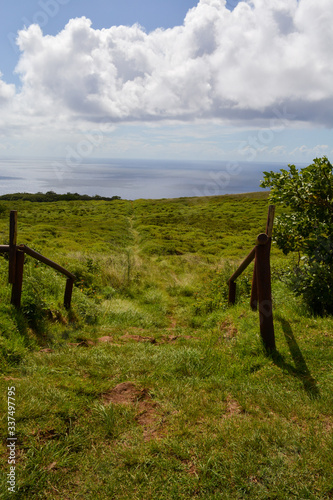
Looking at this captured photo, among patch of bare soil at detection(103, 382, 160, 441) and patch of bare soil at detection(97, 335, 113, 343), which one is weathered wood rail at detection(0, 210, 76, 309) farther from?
patch of bare soil at detection(103, 382, 160, 441)

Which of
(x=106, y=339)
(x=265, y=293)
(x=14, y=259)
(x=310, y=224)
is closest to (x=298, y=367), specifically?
(x=265, y=293)

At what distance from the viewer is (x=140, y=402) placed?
173 inches

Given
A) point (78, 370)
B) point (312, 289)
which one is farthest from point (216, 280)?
point (78, 370)

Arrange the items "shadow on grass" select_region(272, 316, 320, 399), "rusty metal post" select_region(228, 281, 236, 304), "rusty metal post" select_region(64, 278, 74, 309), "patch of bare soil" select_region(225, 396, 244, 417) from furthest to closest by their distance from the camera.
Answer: "rusty metal post" select_region(228, 281, 236, 304), "rusty metal post" select_region(64, 278, 74, 309), "shadow on grass" select_region(272, 316, 320, 399), "patch of bare soil" select_region(225, 396, 244, 417)

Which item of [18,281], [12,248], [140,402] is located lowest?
[140,402]

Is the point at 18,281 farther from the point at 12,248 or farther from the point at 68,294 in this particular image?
the point at 68,294

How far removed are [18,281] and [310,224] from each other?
7405 mm

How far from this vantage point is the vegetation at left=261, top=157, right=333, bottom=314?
293 inches

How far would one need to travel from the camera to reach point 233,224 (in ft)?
149

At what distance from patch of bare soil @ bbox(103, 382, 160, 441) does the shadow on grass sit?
92.3 inches

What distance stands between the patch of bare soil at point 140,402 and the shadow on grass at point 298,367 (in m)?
2.34

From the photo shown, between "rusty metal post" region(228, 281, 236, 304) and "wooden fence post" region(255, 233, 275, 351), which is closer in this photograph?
"wooden fence post" region(255, 233, 275, 351)

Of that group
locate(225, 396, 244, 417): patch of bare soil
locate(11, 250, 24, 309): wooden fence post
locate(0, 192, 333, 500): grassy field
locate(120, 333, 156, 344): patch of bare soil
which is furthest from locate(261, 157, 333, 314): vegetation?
locate(11, 250, 24, 309): wooden fence post

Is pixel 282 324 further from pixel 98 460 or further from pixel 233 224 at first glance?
pixel 233 224
